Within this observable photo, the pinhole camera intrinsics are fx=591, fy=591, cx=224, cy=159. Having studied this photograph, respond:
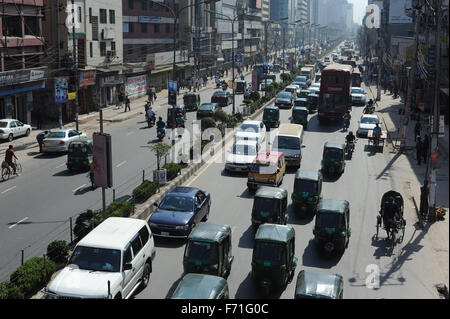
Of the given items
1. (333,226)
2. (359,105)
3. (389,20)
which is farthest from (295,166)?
(389,20)

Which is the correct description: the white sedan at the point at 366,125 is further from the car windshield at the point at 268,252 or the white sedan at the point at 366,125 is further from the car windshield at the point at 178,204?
the car windshield at the point at 268,252

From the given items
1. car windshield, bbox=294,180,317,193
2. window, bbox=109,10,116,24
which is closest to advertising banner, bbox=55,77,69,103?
window, bbox=109,10,116,24

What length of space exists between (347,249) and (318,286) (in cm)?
742

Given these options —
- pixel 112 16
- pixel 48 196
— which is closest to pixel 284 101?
pixel 112 16

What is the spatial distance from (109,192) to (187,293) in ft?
49.9

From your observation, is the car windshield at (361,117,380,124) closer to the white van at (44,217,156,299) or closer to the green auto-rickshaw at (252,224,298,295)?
the green auto-rickshaw at (252,224,298,295)

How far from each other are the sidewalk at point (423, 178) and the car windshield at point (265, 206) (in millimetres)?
5763

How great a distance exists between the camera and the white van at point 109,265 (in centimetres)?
1466

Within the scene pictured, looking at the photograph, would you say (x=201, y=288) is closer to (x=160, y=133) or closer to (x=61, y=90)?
(x=160, y=133)

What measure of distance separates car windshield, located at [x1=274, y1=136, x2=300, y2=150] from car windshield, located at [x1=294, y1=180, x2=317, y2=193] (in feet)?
31.2

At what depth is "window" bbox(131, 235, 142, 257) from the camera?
1669cm

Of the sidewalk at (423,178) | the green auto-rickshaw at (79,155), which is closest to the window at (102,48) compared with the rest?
the sidewalk at (423,178)

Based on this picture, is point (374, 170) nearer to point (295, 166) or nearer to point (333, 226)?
point (295, 166)

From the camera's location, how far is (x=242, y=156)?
110ft
